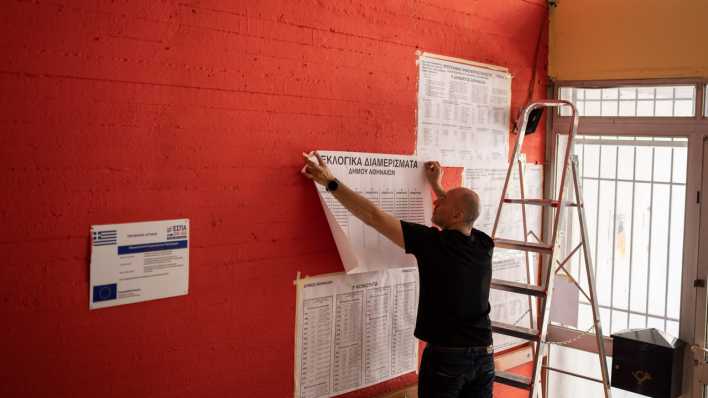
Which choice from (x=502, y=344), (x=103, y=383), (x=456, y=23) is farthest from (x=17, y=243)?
(x=502, y=344)

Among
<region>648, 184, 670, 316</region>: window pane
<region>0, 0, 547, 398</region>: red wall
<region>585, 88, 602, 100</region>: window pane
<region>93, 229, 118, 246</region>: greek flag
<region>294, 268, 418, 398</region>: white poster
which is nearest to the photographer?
<region>0, 0, 547, 398</region>: red wall

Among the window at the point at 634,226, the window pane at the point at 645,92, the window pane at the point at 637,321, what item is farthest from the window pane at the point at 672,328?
the window pane at the point at 645,92

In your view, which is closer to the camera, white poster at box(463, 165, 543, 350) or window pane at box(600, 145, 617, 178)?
white poster at box(463, 165, 543, 350)

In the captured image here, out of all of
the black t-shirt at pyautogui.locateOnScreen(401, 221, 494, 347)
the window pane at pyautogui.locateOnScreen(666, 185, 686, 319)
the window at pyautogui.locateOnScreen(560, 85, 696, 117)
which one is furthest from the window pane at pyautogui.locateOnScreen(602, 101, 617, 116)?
the black t-shirt at pyautogui.locateOnScreen(401, 221, 494, 347)

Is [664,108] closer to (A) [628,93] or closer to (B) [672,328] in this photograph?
(A) [628,93]

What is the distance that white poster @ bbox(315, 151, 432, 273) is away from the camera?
2.84 m

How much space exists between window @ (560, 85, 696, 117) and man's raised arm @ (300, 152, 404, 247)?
1.78 meters

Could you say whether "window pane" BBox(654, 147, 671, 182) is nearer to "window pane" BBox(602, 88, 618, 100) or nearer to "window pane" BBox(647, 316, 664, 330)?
"window pane" BBox(602, 88, 618, 100)

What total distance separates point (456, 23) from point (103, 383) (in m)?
2.30

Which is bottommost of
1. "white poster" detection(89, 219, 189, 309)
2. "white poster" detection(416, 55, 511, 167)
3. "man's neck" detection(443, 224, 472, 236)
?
"white poster" detection(89, 219, 189, 309)

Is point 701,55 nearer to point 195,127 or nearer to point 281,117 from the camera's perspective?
point 281,117

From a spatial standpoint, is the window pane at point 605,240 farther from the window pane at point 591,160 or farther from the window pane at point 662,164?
the window pane at point 662,164

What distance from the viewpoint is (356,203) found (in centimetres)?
267

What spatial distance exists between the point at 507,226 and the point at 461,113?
0.77 meters
